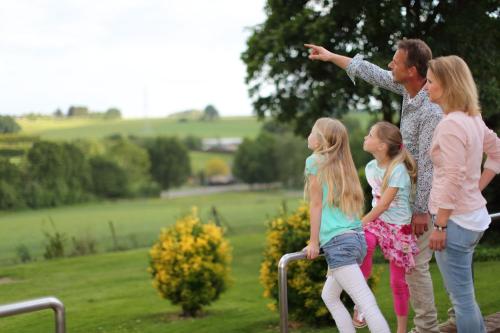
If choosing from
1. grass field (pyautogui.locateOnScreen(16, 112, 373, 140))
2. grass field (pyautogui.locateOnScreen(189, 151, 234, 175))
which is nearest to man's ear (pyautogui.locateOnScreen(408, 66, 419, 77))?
grass field (pyautogui.locateOnScreen(16, 112, 373, 140))

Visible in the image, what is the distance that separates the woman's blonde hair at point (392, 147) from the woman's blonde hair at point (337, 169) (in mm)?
280

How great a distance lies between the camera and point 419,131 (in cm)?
464

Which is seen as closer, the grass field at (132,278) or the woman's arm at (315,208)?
the woman's arm at (315,208)

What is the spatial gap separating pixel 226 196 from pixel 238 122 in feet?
29.1

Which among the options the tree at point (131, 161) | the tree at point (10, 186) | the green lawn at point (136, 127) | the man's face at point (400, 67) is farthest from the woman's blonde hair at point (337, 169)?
the tree at point (131, 161)

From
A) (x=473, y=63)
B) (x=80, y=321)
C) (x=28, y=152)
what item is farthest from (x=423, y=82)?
(x=28, y=152)

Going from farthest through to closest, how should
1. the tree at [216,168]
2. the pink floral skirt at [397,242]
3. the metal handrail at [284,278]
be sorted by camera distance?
the tree at [216,168], the pink floral skirt at [397,242], the metal handrail at [284,278]

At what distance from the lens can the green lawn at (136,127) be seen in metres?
34.4

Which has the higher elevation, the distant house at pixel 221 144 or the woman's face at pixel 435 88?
the woman's face at pixel 435 88

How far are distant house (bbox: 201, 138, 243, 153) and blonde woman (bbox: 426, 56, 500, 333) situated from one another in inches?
1564

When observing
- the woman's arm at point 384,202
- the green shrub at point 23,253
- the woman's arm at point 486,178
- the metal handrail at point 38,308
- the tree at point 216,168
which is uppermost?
the woman's arm at point 486,178

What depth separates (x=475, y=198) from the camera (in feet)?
13.0

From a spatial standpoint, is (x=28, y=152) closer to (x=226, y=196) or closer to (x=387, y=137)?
(x=226, y=196)

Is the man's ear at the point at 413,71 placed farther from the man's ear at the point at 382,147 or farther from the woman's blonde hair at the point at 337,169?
the woman's blonde hair at the point at 337,169
